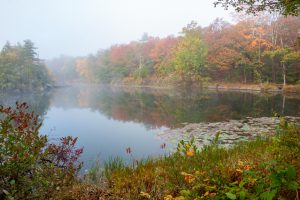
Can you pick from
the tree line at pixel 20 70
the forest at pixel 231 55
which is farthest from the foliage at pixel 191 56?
the tree line at pixel 20 70

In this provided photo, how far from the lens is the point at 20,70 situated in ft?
156

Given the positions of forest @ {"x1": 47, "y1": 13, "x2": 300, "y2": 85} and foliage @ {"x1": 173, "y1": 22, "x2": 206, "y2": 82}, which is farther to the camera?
foliage @ {"x1": 173, "y1": 22, "x2": 206, "y2": 82}

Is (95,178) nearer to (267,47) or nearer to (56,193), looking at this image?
(56,193)

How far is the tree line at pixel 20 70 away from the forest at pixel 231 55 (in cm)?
1953

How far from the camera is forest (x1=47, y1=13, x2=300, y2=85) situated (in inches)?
1280

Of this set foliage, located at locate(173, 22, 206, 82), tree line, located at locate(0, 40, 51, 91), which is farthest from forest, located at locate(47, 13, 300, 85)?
tree line, located at locate(0, 40, 51, 91)

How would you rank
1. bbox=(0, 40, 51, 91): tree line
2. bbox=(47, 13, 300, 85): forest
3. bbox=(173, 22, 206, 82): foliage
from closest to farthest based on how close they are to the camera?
bbox=(47, 13, 300, 85): forest, bbox=(173, 22, 206, 82): foliage, bbox=(0, 40, 51, 91): tree line

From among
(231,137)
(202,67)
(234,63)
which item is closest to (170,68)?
(202,67)

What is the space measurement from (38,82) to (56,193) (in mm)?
51711

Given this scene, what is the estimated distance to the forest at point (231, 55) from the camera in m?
32.5

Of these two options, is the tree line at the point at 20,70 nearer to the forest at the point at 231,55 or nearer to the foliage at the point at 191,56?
the forest at the point at 231,55

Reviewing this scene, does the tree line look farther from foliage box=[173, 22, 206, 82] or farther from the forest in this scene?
foliage box=[173, 22, 206, 82]

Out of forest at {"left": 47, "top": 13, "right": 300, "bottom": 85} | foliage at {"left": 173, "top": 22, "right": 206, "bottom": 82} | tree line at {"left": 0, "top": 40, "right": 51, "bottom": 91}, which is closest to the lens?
forest at {"left": 47, "top": 13, "right": 300, "bottom": 85}

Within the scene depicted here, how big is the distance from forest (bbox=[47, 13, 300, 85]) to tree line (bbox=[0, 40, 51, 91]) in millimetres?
19529
